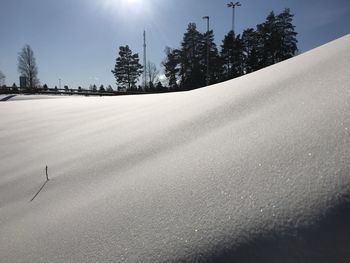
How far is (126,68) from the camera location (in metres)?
47.0

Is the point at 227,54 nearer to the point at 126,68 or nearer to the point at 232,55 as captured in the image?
the point at 232,55

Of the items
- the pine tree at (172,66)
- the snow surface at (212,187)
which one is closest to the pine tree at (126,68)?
the pine tree at (172,66)

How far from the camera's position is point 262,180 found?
0.97 m

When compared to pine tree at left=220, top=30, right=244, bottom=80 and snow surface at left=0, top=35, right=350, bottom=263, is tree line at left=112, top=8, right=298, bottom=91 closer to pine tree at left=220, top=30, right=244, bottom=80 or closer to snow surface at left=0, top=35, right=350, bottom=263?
pine tree at left=220, top=30, right=244, bottom=80

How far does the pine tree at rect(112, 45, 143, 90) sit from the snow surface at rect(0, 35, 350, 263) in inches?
1814

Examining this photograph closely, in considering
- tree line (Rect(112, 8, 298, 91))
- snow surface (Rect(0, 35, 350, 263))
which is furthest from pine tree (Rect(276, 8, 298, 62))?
snow surface (Rect(0, 35, 350, 263))

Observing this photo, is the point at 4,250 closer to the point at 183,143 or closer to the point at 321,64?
the point at 183,143

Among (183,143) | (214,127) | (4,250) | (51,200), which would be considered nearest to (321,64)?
(214,127)

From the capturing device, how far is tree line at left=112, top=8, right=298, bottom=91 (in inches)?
1467

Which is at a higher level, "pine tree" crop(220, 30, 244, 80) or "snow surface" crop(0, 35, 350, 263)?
"pine tree" crop(220, 30, 244, 80)

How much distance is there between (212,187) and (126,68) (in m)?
48.0

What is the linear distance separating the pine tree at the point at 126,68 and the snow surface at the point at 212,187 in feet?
151

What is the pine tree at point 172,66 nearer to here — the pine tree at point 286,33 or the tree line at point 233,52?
the tree line at point 233,52

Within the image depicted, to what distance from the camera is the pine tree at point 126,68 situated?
153 feet
